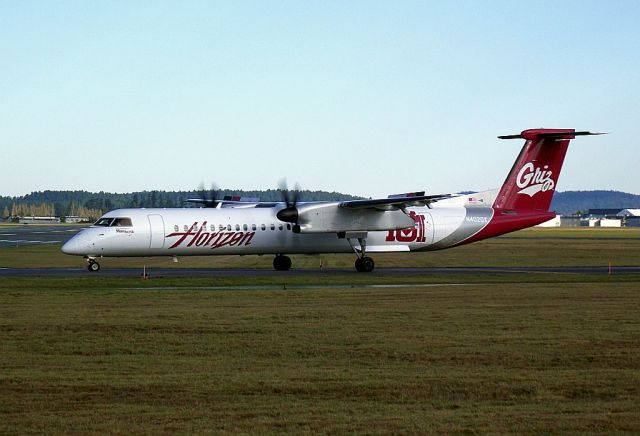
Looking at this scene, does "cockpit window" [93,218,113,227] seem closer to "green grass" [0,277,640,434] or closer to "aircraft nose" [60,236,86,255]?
"aircraft nose" [60,236,86,255]

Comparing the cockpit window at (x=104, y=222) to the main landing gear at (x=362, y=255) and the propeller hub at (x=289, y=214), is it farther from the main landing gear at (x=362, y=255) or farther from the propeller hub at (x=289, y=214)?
the main landing gear at (x=362, y=255)

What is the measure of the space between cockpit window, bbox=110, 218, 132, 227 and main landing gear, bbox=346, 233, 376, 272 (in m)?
9.96

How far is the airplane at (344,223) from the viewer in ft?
134

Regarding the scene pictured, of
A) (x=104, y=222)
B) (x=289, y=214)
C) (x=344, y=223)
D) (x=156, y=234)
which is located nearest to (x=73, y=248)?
(x=104, y=222)

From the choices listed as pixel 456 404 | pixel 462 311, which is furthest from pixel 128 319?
pixel 456 404

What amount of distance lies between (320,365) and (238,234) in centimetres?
2755

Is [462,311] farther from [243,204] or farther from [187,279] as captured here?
[243,204]

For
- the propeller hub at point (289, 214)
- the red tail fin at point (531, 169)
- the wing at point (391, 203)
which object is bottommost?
the propeller hub at point (289, 214)

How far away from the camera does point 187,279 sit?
35.6 metres

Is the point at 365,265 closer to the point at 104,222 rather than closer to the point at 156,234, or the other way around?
the point at 156,234

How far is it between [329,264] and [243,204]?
5.82 metres

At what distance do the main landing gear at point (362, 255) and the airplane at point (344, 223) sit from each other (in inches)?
1.8

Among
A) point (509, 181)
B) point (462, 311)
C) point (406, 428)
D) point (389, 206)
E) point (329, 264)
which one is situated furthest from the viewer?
point (329, 264)

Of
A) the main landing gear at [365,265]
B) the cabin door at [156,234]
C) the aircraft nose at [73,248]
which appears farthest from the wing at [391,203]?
the aircraft nose at [73,248]
